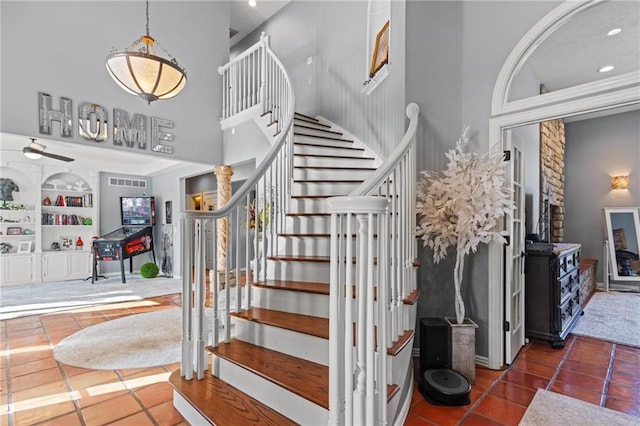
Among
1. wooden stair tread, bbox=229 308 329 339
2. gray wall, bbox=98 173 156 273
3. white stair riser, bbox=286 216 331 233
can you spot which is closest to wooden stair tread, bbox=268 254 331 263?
white stair riser, bbox=286 216 331 233

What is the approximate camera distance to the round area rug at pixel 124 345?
273 centimetres

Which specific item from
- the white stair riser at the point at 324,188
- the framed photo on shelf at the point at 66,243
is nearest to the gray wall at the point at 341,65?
the white stair riser at the point at 324,188

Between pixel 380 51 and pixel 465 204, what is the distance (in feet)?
7.41

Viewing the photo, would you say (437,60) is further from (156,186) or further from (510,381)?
(156,186)

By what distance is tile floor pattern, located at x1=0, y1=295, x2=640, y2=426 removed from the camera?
1.93 metres

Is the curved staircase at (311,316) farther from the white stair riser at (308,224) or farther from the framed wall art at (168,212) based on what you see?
the framed wall art at (168,212)

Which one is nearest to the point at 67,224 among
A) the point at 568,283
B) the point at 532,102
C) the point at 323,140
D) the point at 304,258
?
the point at 323,140

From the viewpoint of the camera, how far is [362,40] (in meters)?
4.21

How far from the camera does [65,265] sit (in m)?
7.09

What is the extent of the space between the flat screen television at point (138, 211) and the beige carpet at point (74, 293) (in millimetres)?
1506

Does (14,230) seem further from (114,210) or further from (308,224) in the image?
(308,224)

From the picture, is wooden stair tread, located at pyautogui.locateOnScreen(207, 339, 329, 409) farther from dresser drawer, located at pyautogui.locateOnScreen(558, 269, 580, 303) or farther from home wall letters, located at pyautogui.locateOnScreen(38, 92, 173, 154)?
home wall letters, located at pyautogui.locateOnScreen(38, 92, 173, 154)

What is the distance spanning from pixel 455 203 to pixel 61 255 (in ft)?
27.6

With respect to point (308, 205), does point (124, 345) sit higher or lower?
lower
